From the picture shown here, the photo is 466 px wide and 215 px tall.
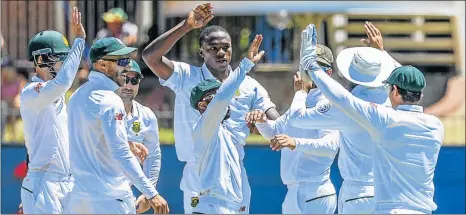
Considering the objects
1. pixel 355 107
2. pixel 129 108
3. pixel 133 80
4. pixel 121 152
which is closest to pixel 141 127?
pixel 129 108

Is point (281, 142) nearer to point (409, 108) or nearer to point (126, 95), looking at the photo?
point (409, 108)

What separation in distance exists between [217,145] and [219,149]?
0.03 metres

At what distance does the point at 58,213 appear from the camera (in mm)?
9406

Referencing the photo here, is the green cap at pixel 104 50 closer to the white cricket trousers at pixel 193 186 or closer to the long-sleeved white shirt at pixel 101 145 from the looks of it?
the long-sleeved white shirt at pixel 101 145

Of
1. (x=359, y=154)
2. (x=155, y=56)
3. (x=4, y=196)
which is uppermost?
(x=155, y=56)

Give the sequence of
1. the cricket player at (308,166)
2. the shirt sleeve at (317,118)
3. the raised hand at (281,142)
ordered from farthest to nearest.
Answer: the cricket player at (308,166), the raised hand at (281,142), the shirt sleeve at (317,118)

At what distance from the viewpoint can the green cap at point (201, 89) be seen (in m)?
9.00

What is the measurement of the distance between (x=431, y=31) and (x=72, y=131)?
836cm

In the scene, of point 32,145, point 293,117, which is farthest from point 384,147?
point 32,145

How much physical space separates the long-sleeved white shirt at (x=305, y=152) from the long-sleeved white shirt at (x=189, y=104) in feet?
0.55

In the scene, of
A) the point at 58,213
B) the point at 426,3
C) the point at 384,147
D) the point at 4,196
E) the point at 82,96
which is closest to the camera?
the point at 384,147

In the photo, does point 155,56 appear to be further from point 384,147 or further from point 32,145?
point 384,147

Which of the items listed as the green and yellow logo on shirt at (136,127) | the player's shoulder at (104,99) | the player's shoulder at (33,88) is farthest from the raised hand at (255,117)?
the player's shoulder at (33,88)

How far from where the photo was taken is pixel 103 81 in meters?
8.87
